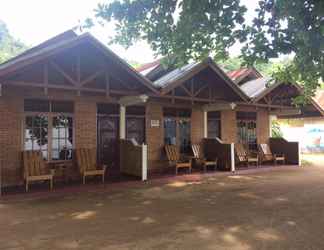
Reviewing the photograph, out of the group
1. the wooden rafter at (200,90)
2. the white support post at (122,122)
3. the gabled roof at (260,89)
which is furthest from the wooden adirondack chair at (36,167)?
the gabled roof at (260,89)

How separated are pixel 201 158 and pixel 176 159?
130 centimetres

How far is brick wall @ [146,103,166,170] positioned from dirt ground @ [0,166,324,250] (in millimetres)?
2825

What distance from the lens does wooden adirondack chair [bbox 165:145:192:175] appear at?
12.7 metres

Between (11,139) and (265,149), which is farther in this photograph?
(265,149)

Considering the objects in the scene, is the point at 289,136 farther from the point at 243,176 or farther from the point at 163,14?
the point at 163,14

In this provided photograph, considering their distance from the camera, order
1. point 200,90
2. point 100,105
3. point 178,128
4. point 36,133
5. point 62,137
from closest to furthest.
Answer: point 36,133 < point 62,137 < point 100,105 < point 200,90 < point 178,128

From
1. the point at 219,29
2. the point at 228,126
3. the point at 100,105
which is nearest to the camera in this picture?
the point at 219,29

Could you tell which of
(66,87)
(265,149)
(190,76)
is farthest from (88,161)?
(265,149)

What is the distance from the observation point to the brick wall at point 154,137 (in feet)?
43.0

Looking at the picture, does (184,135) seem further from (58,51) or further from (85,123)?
(58,51)

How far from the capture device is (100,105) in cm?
1188

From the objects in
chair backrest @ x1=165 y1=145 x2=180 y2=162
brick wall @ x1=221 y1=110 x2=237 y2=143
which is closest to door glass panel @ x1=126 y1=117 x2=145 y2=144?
chair backrest @ x1=165 y1=145 x2=180 y2=162

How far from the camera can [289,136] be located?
25.6 m

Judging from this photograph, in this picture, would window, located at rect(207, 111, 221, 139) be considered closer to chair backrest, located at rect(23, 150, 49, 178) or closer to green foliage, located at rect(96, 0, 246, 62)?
green foliage, located at rect(96, 0, 246, 62)
